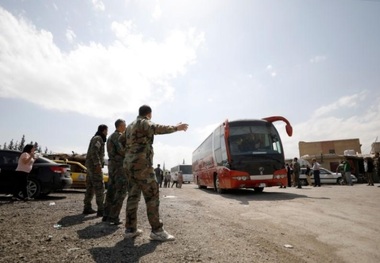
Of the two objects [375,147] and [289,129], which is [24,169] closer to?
[289,129]

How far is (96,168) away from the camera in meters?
6.00

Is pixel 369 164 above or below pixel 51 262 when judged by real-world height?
above

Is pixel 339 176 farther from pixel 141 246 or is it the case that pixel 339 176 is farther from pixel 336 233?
pixel 141 246

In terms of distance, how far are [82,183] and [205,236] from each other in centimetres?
1175

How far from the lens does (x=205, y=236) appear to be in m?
3.94

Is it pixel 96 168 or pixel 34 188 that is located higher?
pixel 96 168

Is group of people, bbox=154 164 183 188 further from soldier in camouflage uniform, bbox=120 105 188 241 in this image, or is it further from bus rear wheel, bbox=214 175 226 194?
soldier in camouflage uniform, bbox=120 105 188 241

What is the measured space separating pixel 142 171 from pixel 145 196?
367 millimetres

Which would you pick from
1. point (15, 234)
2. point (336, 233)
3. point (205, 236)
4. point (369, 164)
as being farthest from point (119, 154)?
point (369, 164)

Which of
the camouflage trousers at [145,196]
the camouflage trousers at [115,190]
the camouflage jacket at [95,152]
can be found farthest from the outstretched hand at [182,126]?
the camouflage jacket at [95,152]

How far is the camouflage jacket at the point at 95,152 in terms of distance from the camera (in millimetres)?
6031

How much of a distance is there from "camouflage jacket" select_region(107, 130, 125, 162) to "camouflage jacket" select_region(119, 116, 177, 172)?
4.24 ft

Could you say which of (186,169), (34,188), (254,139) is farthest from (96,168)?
(186,169)

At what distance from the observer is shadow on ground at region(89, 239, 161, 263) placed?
117 inches
